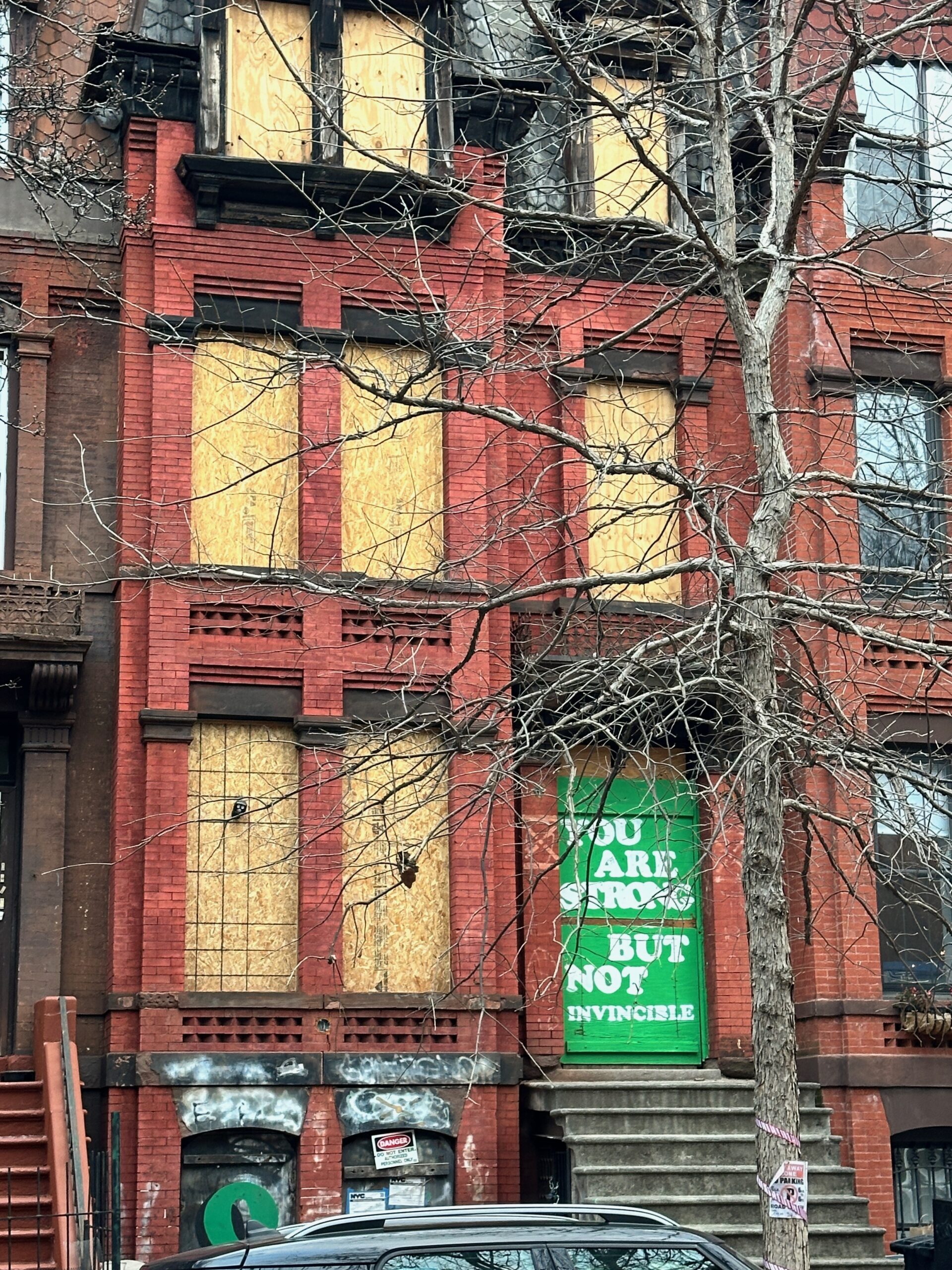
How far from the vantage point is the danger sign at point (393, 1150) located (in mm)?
15922

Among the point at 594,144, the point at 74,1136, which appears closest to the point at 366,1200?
the point at 74,1136

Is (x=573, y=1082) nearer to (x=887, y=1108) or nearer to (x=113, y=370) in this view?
(x=887, y=1108)

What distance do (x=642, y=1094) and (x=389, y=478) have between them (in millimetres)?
6354

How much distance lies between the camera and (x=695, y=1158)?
15.7 meters

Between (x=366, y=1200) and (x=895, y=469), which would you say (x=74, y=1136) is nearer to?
(x=366, y=1200)

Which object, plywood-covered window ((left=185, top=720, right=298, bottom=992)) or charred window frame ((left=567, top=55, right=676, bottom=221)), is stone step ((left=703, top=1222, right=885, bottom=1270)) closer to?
plywood-covered window ((left=185, top=720, right=298, bottom=992))

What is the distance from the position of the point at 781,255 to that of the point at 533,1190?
30.2ft

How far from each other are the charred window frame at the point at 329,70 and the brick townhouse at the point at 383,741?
0.05 meters

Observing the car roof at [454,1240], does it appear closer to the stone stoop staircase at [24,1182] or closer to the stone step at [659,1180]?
the stone stoop staircase at [24,1182]

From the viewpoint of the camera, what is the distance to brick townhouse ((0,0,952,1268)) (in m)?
15.7

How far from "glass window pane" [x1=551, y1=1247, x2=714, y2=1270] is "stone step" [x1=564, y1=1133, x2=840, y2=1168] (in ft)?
25.6

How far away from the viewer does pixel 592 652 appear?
17266 millimetres

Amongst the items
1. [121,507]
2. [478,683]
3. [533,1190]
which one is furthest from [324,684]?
[533,1190]

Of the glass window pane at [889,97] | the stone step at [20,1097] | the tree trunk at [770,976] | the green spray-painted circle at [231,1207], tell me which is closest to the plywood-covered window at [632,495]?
the glass window pane at [889,97]
